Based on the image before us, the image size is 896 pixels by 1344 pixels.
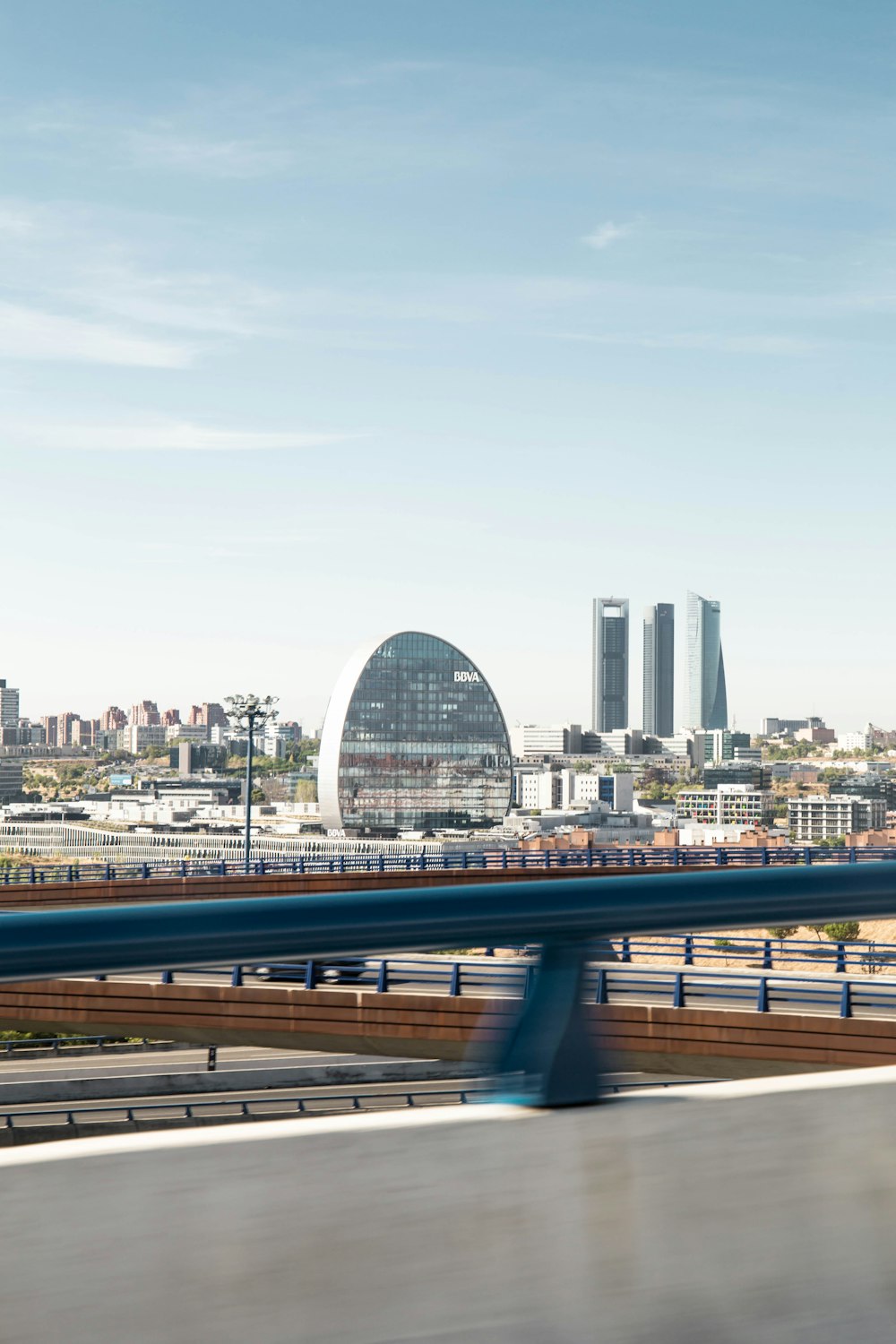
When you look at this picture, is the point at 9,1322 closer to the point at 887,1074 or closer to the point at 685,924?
the point at 685,924

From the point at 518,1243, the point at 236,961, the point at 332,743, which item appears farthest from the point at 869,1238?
the point at 332,743

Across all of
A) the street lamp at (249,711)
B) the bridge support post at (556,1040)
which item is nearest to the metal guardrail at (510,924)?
the bridge support post at (556,1040)

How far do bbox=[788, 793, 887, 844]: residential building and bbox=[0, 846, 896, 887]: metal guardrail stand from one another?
119 m

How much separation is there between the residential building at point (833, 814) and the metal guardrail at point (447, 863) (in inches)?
4688

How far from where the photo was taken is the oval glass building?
324 ft

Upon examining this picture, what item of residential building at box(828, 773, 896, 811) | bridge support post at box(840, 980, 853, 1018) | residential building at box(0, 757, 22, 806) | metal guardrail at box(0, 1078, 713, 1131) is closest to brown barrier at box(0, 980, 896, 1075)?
bridge support post at box(840, 980, 853, 1018)

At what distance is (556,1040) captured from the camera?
2555mm

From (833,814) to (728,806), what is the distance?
18.7m

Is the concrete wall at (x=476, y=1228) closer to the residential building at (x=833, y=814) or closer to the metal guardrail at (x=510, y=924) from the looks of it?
the metal guardrail at (x=510, y=924)

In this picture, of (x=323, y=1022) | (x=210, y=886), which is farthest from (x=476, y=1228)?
(x=210, y=886)

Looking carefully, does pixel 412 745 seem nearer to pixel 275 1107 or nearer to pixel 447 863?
pixel 447 863

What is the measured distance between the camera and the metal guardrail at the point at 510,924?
2.19 metres

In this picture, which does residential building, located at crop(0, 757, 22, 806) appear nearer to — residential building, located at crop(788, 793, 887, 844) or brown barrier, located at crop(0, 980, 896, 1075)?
residential building, located at crop(788, 793, 887, 844)

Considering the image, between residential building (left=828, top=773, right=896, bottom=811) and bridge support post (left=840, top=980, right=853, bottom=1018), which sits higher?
bridge support post (left=840, top=980, right=853, bottom=1018)
